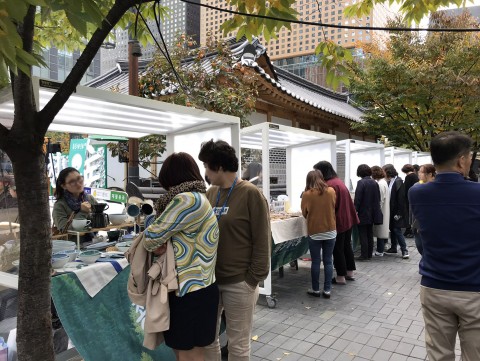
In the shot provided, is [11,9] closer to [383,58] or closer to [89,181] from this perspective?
[89,181]

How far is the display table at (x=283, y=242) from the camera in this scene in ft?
15.2

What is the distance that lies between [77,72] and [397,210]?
21.8 ft

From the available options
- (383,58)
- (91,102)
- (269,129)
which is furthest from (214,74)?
(383,58)

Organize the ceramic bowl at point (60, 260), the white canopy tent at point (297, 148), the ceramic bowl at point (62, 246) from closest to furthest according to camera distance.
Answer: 1. the ceramic bowl at point (60, 260)
2. the ceramic bowl at point (62, 246)
3. the white canopy tent at point (297, 148)

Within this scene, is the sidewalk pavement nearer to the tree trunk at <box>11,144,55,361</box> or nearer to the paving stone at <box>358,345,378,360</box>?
the paving stone at <box>358,345,378,360</box>

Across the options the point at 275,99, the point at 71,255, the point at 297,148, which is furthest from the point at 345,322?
the point at 275,99

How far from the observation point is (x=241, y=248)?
236 centimetres

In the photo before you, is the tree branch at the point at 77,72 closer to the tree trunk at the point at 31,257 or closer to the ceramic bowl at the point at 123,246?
the tree trunk at the point at 31,257

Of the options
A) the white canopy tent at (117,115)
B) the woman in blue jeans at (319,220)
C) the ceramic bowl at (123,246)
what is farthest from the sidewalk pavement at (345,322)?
the white canopy tent at (117,115)

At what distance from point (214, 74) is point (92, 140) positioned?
13.3 feet

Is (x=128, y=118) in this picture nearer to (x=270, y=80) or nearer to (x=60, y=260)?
(x=60, y=260)

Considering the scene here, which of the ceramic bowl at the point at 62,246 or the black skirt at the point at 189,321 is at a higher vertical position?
the ceramic bowl at the point at 62,246

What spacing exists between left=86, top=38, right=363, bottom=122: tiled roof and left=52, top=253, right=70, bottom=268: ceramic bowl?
5921mm

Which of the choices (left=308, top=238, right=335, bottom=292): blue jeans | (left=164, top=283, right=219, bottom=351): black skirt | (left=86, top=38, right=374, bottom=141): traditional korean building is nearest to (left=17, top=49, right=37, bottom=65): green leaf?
(left=164, top=283, right=219, bottom=351): black skirt
